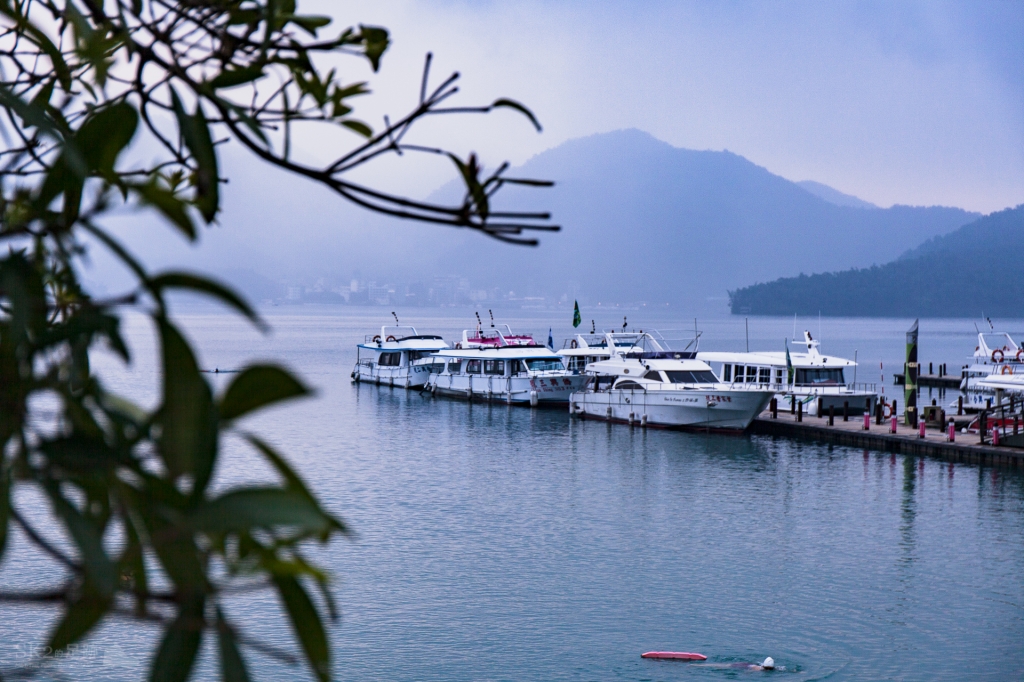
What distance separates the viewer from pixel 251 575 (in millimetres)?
1144

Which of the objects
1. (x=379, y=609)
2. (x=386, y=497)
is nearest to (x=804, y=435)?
(x=386, y=497)

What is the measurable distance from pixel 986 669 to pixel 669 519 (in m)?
9.39

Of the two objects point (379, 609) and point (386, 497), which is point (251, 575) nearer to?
point (379, 609)

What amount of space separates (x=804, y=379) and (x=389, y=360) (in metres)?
25.6

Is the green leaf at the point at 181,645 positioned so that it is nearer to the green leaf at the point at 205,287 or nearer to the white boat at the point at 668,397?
the green leaf at the point at 205,287

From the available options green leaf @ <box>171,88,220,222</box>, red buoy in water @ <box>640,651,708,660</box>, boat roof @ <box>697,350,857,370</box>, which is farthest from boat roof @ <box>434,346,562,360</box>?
green leaf @ <box>171,88,220,222</box>

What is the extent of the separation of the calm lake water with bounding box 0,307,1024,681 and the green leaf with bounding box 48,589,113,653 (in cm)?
800

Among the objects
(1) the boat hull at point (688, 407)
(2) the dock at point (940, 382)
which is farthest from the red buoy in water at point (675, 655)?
(2) the dock at point (940, 382)

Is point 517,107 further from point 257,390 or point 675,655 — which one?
point 675,655

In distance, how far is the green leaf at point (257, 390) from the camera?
102cm

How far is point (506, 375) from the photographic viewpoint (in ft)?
154

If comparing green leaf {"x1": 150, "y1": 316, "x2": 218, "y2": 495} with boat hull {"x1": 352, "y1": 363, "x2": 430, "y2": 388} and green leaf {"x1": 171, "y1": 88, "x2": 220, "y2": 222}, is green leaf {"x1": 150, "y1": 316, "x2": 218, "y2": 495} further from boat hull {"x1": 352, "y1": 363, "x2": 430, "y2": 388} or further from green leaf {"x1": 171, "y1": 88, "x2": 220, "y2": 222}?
boat hull {"x1": 352, "y1": 363, "x2": 430, "y2": 388}

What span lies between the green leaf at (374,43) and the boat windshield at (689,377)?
35186mm

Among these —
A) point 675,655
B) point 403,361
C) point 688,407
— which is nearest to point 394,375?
point 403,361
